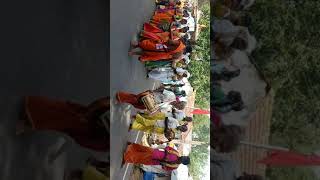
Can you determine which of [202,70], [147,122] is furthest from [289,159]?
[202,70]

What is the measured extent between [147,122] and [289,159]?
3.66 metres

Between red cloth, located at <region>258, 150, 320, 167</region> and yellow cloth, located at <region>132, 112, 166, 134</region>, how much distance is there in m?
3.50

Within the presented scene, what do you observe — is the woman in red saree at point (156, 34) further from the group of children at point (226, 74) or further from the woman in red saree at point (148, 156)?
the group of children at point (226, 74)

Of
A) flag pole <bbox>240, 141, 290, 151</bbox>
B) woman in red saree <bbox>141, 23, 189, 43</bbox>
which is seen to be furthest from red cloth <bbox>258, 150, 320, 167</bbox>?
woman in red saree <bbox>141, 23, 189, 43</bbox>

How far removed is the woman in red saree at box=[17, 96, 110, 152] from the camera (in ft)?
12.4

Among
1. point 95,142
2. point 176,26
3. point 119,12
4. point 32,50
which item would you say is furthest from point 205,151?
point 32,50

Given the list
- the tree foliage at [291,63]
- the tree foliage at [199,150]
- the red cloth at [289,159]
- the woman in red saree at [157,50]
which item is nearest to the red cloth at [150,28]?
the woman in red saree at [157,50]

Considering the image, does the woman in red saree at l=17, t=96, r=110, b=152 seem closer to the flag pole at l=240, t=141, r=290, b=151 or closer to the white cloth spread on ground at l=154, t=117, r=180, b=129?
the flag pole at l=240, t=141, r=290, b=151

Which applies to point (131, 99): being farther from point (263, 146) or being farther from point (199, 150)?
point (199, 150)

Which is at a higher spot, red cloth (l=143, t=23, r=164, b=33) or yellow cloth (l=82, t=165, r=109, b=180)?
red cloth (l=143, t=23, r=164, b=33)

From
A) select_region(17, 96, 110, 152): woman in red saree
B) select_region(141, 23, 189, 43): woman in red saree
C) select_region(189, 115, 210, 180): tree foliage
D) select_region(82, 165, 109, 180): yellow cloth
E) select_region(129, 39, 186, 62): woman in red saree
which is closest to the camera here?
select_region(17, 96, 110, 152): woman in red saree

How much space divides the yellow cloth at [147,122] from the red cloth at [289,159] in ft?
11.5

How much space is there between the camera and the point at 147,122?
25.6 ft

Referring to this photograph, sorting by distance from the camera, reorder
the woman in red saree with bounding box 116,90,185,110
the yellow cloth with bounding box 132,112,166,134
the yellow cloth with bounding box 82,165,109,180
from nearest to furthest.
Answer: the yellow cloth with bounding box 82,165,109,180 < the woman in red saree with bounding box 116,90,185,110 < the yellow cloth with bounding box 132,112,166,134
